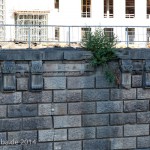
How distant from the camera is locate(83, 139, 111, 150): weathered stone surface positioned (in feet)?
48.1

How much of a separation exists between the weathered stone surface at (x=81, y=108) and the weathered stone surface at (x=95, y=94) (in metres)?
0.15

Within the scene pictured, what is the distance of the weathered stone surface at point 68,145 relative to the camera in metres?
14.5

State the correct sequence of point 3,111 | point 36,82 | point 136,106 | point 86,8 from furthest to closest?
1. point 86,8
2. point 136,106
3. point 36,82
4. point 3,111

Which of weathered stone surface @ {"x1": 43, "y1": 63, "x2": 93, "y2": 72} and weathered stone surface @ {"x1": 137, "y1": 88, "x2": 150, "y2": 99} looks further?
weathered stone surface @ {"x1": 137, "y1": 88, "x2": 150, "y2": 99}

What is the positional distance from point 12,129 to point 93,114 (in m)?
2.43

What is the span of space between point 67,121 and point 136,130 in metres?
2.21

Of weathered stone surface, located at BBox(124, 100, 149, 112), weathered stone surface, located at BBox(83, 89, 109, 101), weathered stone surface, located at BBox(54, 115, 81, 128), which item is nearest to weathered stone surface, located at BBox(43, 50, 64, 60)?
weathered stone surface, located at BBox(83, 89, 109, 101)

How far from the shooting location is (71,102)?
47.7 feet

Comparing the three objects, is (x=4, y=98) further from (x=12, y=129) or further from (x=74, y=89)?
(x=74, y=89)

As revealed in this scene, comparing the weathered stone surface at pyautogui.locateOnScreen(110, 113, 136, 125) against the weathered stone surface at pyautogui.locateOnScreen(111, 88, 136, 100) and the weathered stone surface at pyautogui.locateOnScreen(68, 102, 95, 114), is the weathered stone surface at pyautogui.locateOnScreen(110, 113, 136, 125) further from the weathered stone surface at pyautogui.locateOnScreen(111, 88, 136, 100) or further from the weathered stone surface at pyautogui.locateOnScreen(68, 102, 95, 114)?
the weathered stone surface at pyautogui.locateOnScreen(68, 102, 95, 114)

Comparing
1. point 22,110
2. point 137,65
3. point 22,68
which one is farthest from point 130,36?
point 22,110

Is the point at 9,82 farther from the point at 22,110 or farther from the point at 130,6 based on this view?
the point at 130,6

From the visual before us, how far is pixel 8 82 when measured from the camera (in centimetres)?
1390

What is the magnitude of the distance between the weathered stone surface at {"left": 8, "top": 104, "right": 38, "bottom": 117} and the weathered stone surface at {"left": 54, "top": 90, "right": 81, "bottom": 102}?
698 millimetres
